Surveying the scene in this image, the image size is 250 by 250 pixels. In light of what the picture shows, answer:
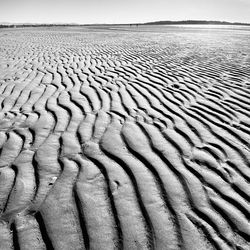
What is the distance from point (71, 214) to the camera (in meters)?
2.23

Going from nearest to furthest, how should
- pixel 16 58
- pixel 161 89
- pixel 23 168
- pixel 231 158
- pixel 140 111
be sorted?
pixel 23 168 < pixel 231 158 < pixel 140 111 < pixel 161 89 < pixel 16 58

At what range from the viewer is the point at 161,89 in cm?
565

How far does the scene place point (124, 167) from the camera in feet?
9.41

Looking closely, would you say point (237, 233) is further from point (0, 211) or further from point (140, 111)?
point (140, 111)

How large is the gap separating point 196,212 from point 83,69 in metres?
6.08

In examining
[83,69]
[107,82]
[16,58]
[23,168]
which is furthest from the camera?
[16,58]

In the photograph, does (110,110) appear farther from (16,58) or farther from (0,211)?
(16,58)

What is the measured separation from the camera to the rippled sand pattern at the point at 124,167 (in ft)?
6.81

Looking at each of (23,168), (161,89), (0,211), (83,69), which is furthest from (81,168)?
(83,69)

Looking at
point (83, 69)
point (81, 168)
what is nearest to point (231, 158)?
point (81, 168)

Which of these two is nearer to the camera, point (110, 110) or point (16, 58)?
point (110, 110)

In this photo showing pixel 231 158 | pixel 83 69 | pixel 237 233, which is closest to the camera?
pixel 237 233

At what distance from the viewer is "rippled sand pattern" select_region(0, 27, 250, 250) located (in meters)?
2.08

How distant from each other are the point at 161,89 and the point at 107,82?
123 centimetres
